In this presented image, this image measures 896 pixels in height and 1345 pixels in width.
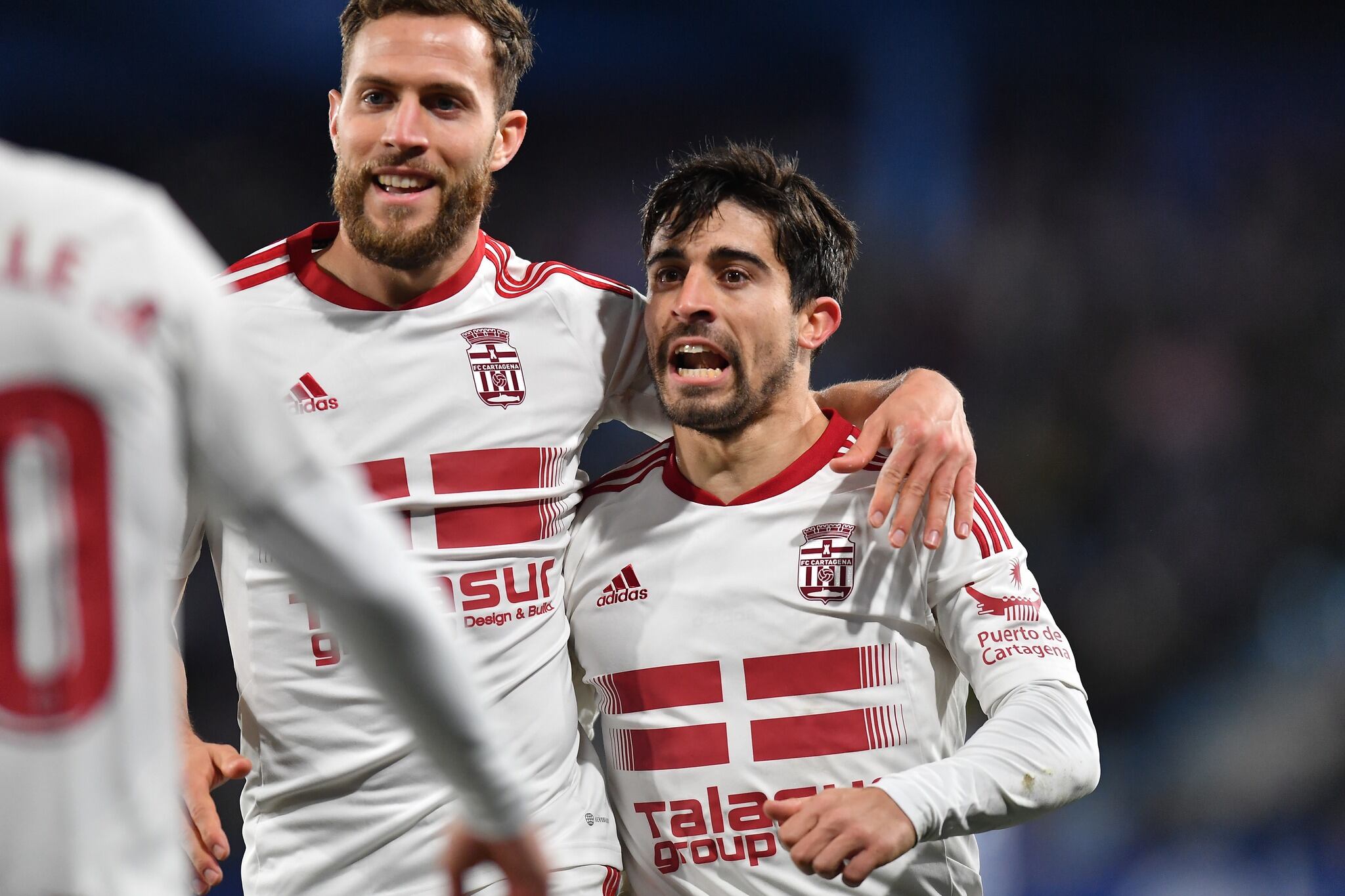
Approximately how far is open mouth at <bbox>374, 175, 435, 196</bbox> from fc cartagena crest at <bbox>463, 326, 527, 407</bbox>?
29cm

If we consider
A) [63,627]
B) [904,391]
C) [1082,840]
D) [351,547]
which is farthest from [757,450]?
[1082,840]

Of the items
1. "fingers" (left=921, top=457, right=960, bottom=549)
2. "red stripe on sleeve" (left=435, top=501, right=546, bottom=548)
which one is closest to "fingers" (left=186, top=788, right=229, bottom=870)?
"red stripe on sleeve" (left=435, top=501, right=546, bottom=548)

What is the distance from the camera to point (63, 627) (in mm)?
875

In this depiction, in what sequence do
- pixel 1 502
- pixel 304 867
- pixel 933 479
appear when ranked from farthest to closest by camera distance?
1. pixel 933 479
2. pixel 304 867
3. pixel 1 502

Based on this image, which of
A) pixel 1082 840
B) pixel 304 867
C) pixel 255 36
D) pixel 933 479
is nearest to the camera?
pixel 304 867

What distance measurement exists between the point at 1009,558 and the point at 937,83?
4.01 metres

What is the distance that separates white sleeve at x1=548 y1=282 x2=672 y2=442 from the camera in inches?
106

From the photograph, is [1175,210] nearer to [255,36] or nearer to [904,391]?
[904,391]

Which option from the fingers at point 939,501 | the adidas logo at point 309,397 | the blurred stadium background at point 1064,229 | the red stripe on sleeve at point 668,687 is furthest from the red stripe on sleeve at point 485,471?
the blurred stadium background at point 1064,229

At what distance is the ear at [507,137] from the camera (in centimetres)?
273

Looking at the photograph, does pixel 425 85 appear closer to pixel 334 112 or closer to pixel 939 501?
pixel 334 112

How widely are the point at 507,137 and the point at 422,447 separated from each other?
0.77m

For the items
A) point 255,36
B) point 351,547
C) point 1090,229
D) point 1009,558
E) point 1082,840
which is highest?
point 255,36

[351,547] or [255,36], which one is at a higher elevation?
[255,36]
